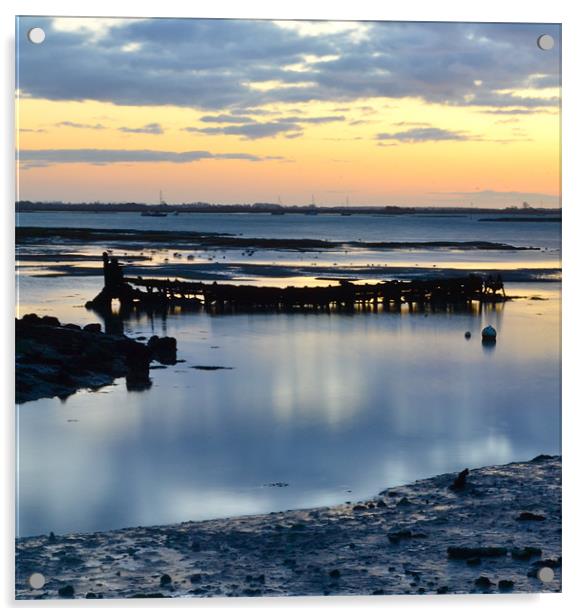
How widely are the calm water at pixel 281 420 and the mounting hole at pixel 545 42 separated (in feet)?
3.98

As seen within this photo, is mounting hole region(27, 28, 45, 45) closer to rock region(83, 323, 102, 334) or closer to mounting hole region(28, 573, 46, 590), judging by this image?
rock region(83, 323, 102, 334)

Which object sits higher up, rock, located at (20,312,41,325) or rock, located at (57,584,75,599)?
rock, located at (20,312,41,325)

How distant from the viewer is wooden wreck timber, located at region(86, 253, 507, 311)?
821cm

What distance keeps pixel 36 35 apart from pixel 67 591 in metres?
3.60

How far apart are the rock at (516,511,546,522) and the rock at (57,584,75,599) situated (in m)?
2.95

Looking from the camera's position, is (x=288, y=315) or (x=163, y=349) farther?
(x=288, y=315)

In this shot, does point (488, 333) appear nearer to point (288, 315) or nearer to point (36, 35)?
point (288, 315)

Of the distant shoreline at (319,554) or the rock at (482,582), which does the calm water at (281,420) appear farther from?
the rock at (482,582)

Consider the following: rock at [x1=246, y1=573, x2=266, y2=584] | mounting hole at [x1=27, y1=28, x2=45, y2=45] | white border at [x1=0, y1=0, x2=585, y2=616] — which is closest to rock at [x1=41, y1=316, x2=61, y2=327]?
white border at [x1=0, y1=0, x2=585, y2=616]

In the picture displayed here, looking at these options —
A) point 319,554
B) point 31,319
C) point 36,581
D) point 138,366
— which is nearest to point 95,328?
point 138,366

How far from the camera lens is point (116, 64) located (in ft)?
24.7

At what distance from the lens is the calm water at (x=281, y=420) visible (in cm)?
741

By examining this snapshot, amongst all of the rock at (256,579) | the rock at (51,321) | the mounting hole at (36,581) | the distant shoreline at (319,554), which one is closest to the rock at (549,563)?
the distant shoreline at (319,554)
